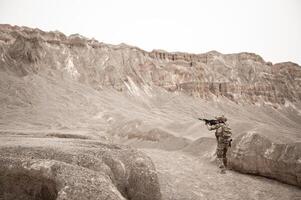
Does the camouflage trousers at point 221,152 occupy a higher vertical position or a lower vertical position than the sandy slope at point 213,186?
higher

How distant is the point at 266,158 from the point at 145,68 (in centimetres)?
4953

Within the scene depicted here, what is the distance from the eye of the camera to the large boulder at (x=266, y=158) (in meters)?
9.29

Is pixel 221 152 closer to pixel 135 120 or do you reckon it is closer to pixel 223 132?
pixel 223 132

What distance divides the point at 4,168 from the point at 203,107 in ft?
167

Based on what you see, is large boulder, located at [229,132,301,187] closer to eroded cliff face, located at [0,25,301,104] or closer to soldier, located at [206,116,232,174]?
soldier, located at [206,116,232,174]

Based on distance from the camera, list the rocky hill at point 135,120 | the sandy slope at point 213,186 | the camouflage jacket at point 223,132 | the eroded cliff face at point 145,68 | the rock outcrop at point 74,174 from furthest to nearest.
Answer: the eroded cliff face at point 145,68 < the camouflage jacket at point 223,132 < the sandy slope at point 213,186 < the rocky hill at point 135,120 < the rock outcrop at point 74,174

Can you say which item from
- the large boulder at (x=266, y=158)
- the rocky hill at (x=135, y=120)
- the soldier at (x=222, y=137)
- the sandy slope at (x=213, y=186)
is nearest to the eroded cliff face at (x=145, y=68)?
the rocky hill at (x=135, y=120)

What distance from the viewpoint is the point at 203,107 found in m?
55.1

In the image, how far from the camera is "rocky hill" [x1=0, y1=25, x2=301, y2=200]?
6.52 metres

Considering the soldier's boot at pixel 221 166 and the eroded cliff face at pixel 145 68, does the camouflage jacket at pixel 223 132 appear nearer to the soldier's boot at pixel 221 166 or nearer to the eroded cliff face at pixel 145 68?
the soldier's boot at pixel 221 166

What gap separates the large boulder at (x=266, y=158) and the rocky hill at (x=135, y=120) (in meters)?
0.04

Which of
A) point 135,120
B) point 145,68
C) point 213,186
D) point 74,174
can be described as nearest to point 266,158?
point 213,186

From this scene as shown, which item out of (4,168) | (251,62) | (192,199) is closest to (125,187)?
(192,199)

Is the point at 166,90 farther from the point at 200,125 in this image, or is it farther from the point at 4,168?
the point at 4,168
